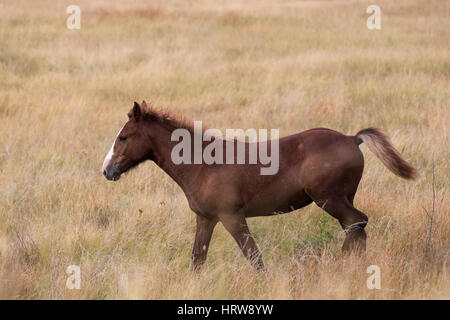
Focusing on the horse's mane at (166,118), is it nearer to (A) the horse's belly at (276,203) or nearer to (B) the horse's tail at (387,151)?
(A) the horse's belly at (276,203)

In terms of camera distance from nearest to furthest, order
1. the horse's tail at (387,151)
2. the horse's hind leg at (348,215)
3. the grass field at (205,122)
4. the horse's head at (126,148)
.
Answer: the grass field at (205,122) → the horse's hind leg at (348,215) → the horse's head at (126,148) → the horse's tail at (387,151)

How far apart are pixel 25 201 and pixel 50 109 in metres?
3.44

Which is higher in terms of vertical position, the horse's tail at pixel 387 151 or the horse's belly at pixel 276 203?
the horse's tail at pixel 387 151

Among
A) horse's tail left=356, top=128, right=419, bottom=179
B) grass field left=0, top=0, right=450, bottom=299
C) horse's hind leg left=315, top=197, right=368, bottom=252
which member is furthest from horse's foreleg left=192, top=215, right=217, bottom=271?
horse's tail left=356, top=128, right=419, bottom=179

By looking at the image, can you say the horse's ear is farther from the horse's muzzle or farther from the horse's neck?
the horse's muzzle

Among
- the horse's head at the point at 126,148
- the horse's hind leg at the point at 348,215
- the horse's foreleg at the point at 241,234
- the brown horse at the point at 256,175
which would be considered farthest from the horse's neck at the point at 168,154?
the horse's hind leg at the point at 348,215

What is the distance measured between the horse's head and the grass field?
2.35 feet

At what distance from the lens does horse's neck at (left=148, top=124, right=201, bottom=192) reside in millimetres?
4723

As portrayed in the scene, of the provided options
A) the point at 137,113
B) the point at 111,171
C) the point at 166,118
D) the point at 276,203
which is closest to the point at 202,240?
the point at 276,203

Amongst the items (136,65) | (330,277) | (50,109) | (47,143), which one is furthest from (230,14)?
(330,277)

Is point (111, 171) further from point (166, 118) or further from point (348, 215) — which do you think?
point (348, 215)

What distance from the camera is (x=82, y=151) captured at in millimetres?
7734

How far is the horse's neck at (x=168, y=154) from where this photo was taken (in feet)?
15.5

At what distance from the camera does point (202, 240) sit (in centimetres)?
469
